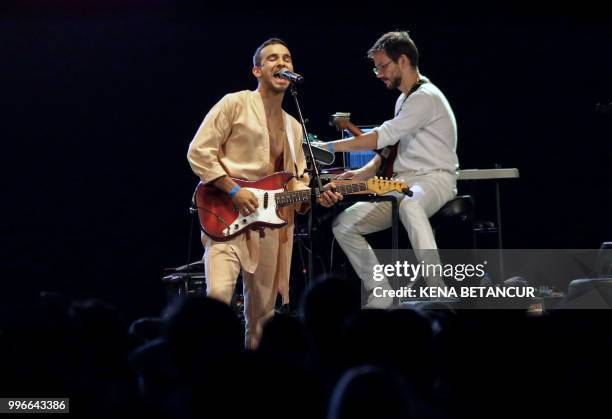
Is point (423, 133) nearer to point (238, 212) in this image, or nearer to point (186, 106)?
point (238, 212)

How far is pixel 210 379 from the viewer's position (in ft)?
5.41

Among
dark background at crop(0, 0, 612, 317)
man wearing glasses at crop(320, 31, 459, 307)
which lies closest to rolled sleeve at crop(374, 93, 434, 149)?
man wearing glasses at crop(320, 31, 459, 307)

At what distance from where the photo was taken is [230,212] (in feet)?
15.3

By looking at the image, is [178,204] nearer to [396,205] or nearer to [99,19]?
[99,19]

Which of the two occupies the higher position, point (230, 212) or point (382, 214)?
point (230, 212)

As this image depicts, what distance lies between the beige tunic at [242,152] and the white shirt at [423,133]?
1.02 meters

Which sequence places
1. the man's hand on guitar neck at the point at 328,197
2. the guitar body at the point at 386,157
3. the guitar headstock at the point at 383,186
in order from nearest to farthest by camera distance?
the man's hand on guitar neck at the point at 328,197 → the guitar headstock at the point at 383,186 → the guitar body at the point at 386,157

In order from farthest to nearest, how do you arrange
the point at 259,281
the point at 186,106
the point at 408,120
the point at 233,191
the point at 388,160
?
1. the point at 186,106
2. the point at 388,160
3. the point at 408,120
4. the point at 259,281
5. the point at 233,191

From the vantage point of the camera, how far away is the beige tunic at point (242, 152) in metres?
4.65

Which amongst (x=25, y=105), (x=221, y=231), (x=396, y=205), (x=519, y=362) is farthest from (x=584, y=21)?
(x=519, y=362)

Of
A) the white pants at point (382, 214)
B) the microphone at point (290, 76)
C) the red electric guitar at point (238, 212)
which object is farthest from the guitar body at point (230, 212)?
the white pants at point (382, 214)

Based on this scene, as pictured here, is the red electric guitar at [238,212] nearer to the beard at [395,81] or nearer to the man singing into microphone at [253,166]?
the man singing into microphone at [253,166]

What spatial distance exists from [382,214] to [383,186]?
18.0 inches

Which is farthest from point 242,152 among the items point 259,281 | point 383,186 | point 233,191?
point 383,186
